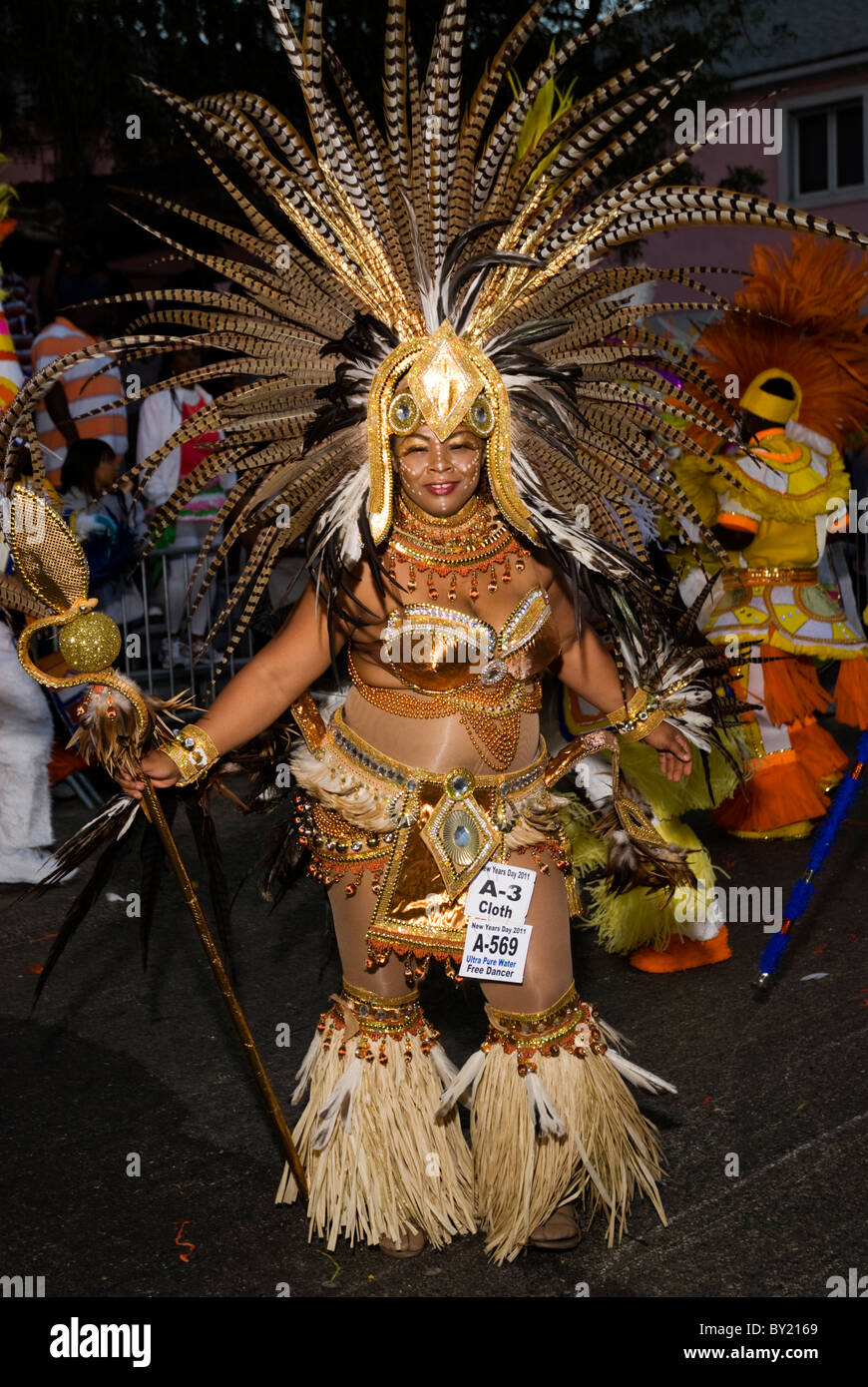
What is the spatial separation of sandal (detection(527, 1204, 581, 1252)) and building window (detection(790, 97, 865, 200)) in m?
20.4

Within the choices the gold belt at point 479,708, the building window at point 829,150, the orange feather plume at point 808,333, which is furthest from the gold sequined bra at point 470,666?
the building window at point 829,150

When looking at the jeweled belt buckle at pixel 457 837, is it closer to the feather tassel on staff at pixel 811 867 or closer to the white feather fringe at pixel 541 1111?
the white feather fringe at pixel 541 1111

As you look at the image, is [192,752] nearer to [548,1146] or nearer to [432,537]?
[432,537]

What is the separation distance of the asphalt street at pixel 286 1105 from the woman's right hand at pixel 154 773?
40.3 inches

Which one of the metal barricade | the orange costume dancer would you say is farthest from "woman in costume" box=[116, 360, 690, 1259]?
the metal barricade

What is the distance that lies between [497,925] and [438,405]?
1125mm

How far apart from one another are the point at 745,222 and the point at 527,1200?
6.92 ft

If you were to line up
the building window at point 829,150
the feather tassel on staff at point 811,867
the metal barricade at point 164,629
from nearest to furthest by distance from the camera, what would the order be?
the feather tassel on staff at point 811,867, the metal barricade at point 164,629, the building window at point 829,150

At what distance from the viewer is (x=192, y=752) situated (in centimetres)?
312

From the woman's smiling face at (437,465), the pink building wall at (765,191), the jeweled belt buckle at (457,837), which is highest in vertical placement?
the pink building wall at (765,191)

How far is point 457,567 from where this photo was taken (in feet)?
10.7

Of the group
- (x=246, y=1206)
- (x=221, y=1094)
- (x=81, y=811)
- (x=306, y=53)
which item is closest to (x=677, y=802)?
(x=221, y=1094)

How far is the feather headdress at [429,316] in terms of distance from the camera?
125 inches
